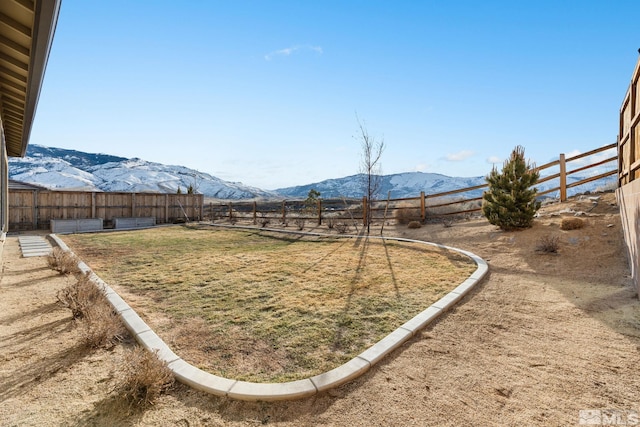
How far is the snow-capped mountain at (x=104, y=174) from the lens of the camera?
103 m

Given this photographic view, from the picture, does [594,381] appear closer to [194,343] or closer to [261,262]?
[194,343]

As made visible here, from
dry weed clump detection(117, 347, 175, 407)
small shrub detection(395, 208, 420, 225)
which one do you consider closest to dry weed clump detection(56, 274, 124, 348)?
dry weed clump detection(117, 347, 175, 407)

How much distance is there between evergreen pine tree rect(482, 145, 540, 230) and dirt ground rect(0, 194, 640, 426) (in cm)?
323

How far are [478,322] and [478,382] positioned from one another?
1.26 m

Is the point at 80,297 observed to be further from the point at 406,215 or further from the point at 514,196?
the point at 406,215

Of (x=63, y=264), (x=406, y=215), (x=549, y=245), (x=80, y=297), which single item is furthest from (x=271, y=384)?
(x=406, y=215)

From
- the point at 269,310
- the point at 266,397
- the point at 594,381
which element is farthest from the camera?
the point at 269,310

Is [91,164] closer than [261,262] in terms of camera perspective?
No

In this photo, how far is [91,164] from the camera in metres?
134

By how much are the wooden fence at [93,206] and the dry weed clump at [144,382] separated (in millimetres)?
16865

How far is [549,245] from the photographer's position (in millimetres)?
5840

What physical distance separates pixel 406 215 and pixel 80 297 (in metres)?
11.1

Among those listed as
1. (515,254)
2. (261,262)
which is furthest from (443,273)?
(261,262)

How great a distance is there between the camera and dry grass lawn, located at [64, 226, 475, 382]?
267 cm
